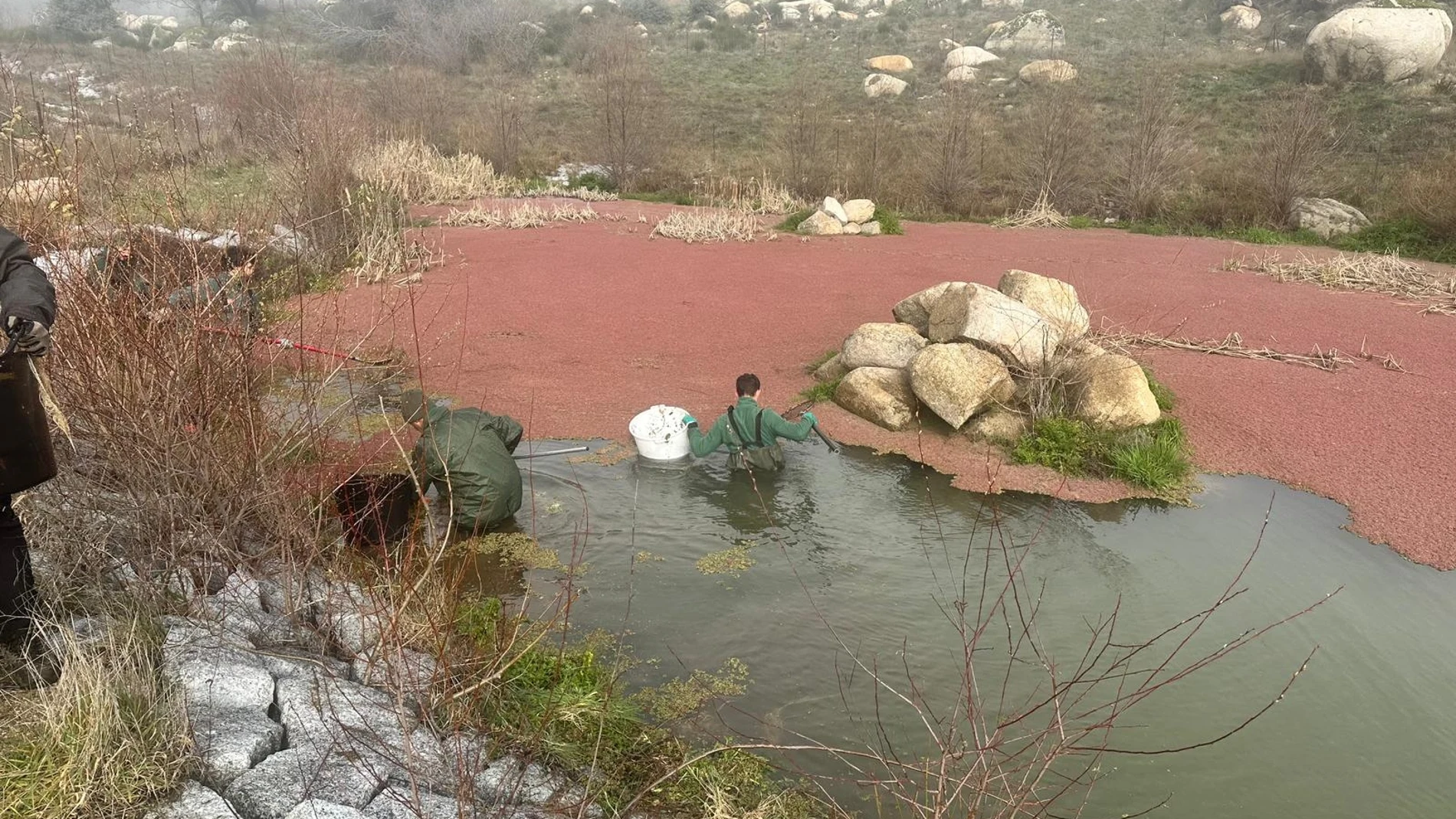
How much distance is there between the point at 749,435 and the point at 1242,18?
46648 millimetres

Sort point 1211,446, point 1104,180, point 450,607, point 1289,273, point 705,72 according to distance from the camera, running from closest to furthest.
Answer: point 450,607 < point 1211,446 < point 1289,273 < point 1104,180 < point 705,72

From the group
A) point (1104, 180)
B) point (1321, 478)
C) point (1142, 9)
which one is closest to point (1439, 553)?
point (1321, 478)

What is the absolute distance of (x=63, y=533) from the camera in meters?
3.93

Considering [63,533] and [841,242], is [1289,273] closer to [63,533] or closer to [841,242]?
[841,242]

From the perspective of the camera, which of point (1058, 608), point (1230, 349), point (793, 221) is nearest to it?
point (1058, 608)

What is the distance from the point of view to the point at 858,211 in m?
17.4

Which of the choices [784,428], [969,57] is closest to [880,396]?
[784,428]

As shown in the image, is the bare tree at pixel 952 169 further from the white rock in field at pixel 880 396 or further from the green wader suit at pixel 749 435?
the green wader suit at pixel 749 435

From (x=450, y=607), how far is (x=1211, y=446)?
253 inches

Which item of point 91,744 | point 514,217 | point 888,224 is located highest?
point 91,744

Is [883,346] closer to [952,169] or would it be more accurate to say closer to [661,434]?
[661,434]

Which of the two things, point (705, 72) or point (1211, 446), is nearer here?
point (1211, 446)

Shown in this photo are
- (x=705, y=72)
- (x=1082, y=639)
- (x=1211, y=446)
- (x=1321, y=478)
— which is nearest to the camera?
(x=1082, y=639)

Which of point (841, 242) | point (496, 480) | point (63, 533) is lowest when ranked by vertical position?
point (841, 242)
